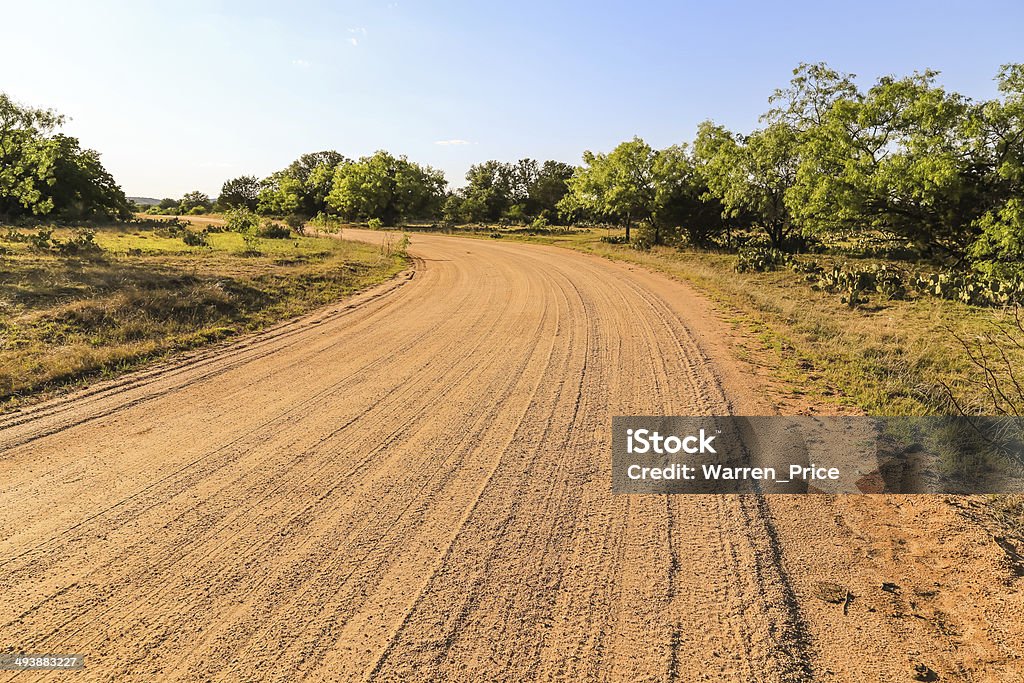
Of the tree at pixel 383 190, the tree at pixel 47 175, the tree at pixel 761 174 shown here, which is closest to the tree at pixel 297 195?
the tree at pixel 383 190

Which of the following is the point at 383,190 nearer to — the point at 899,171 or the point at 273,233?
the point at 273,233

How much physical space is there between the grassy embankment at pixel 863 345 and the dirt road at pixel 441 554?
1.91 metres

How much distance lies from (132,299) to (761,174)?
29288 mm

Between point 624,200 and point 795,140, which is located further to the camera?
point 624,200

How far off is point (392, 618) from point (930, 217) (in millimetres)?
27433

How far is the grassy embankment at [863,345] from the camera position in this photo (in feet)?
25.3

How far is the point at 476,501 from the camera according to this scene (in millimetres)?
4988

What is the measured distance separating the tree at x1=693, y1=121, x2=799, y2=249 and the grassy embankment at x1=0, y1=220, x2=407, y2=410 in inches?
781

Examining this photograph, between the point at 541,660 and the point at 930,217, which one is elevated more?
the point at 930,217

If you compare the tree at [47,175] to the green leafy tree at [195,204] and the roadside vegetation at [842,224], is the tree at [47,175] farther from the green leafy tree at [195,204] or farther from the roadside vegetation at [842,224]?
the green leafy tree at [195,204]

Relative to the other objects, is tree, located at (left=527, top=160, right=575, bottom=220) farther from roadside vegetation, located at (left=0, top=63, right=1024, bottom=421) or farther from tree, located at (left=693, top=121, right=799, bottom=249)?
tree, located at (left=693, top=121, right=799, bottom=249)

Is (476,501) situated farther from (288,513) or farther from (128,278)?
(128,278)

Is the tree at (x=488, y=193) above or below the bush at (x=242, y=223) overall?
above

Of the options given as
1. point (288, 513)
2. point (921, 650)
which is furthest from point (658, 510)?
point (288, 513)
